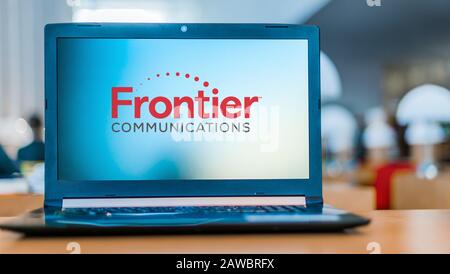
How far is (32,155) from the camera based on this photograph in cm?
339

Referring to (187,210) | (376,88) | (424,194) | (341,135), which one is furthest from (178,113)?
(376,88)

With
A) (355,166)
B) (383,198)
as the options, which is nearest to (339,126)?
(355,166)

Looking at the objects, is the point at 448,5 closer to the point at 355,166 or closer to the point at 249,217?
the point at 355,166

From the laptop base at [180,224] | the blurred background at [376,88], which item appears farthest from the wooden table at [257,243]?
the blurred background at [376,88]

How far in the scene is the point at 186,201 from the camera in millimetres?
574

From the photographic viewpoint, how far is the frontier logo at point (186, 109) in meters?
0.58

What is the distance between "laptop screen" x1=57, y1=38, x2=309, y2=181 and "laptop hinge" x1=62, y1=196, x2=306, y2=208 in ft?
0.07

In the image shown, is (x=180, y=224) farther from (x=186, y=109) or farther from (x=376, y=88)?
(x=376, y=88)

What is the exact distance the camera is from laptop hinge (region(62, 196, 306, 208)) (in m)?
0.57

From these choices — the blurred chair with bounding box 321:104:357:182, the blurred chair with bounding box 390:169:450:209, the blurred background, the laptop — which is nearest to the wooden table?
the laptop

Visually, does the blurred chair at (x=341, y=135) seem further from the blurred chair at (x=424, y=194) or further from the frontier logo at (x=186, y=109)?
the frontier logo at (x=186, y=109)

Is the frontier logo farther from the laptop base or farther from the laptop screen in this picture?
the laptop base
